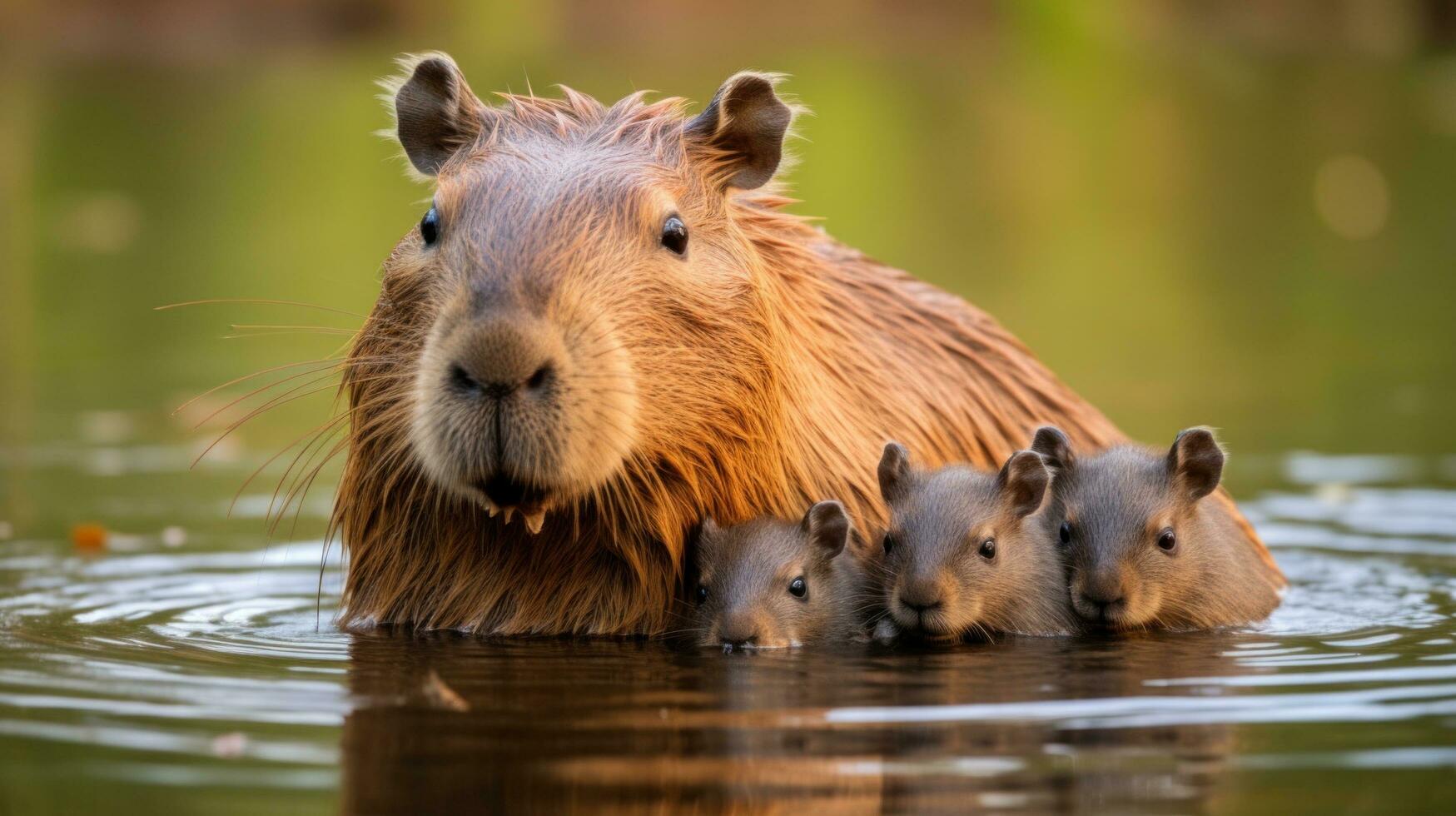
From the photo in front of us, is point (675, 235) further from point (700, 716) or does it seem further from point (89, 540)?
point (89, 540)

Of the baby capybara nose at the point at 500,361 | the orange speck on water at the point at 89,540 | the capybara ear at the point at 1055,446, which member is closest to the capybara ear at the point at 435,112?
the baby capybara nose at the point at 500,361

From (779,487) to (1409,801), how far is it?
8.94ft

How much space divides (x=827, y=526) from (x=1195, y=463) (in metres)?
1.35

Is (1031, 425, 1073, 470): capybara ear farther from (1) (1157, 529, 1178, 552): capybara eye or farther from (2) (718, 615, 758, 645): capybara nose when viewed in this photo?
(2) (718, 615, 758, 645): capybara nose

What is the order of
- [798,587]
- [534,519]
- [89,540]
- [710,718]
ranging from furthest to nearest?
[89,540] < [798,587] < [534,519] < [710,718]

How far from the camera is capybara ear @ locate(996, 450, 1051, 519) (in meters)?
6.81

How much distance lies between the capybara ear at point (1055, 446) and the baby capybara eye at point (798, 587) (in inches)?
42.6

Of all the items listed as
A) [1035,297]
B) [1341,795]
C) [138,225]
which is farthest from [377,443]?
[138,225]

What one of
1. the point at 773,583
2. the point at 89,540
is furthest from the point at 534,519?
the point at 89,540

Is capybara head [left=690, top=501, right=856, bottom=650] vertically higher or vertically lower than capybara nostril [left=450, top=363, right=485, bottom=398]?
lower

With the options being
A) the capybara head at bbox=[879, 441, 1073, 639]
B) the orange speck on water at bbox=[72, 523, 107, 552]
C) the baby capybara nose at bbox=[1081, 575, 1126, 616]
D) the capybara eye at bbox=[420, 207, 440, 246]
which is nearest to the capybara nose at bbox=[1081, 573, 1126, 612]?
the baby capybara nose at bbox=[1081, 575, 1126, 616]

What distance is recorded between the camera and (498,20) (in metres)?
31.8

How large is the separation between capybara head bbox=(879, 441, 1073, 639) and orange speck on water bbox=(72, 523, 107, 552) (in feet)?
12.0

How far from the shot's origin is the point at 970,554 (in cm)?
673
